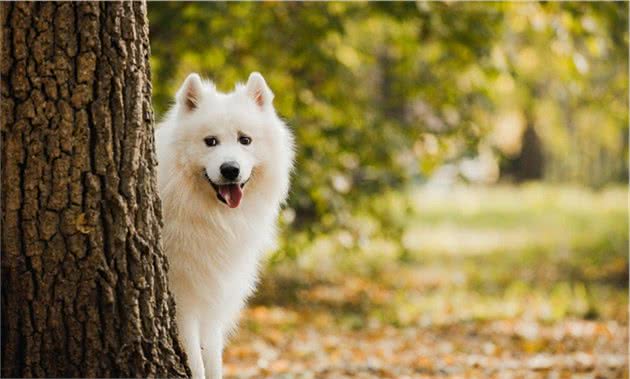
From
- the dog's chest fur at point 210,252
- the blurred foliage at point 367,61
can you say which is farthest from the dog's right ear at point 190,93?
the blurred foliage at point 367,61

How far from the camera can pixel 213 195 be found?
13.6ft

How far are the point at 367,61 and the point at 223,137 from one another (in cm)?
562

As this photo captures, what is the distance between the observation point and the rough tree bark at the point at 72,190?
3.17 meters

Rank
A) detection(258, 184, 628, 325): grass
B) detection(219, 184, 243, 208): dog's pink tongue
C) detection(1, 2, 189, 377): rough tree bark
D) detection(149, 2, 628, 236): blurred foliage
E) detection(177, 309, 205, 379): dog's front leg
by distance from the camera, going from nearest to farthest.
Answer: detection(1, 2, 189, 377): rough tree bark, detection(177, 309, 205, 379): dog's front leg, detection(219, 184, 243, 208): dog's pink tongue, detection(149, 2, 628, 236): blurred foliage, detection(258, 184, 628, 325): grass

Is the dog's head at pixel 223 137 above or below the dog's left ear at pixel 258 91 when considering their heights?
below

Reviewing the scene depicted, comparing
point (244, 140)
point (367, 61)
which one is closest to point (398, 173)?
point (367, 61)

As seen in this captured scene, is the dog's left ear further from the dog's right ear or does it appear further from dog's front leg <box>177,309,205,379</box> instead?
dog's front leg <box>177,309,205,379</box>

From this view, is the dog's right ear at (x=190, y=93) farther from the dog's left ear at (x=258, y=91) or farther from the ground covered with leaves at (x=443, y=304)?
the ground covered with leaves at (x=443, y=304)

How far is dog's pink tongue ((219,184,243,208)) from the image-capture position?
4117mm

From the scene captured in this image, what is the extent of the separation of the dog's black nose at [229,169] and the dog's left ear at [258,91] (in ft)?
1.66

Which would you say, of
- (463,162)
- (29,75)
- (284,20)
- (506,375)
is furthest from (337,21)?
(29,75)

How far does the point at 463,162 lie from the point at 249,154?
208 inches

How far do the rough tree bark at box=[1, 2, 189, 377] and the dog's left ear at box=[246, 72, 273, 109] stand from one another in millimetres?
1053

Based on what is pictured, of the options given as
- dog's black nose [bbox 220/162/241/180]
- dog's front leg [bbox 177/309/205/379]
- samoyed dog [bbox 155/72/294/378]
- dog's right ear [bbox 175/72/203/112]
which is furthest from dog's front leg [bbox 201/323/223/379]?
dog's right ear [bbox 175/72/203/112]
